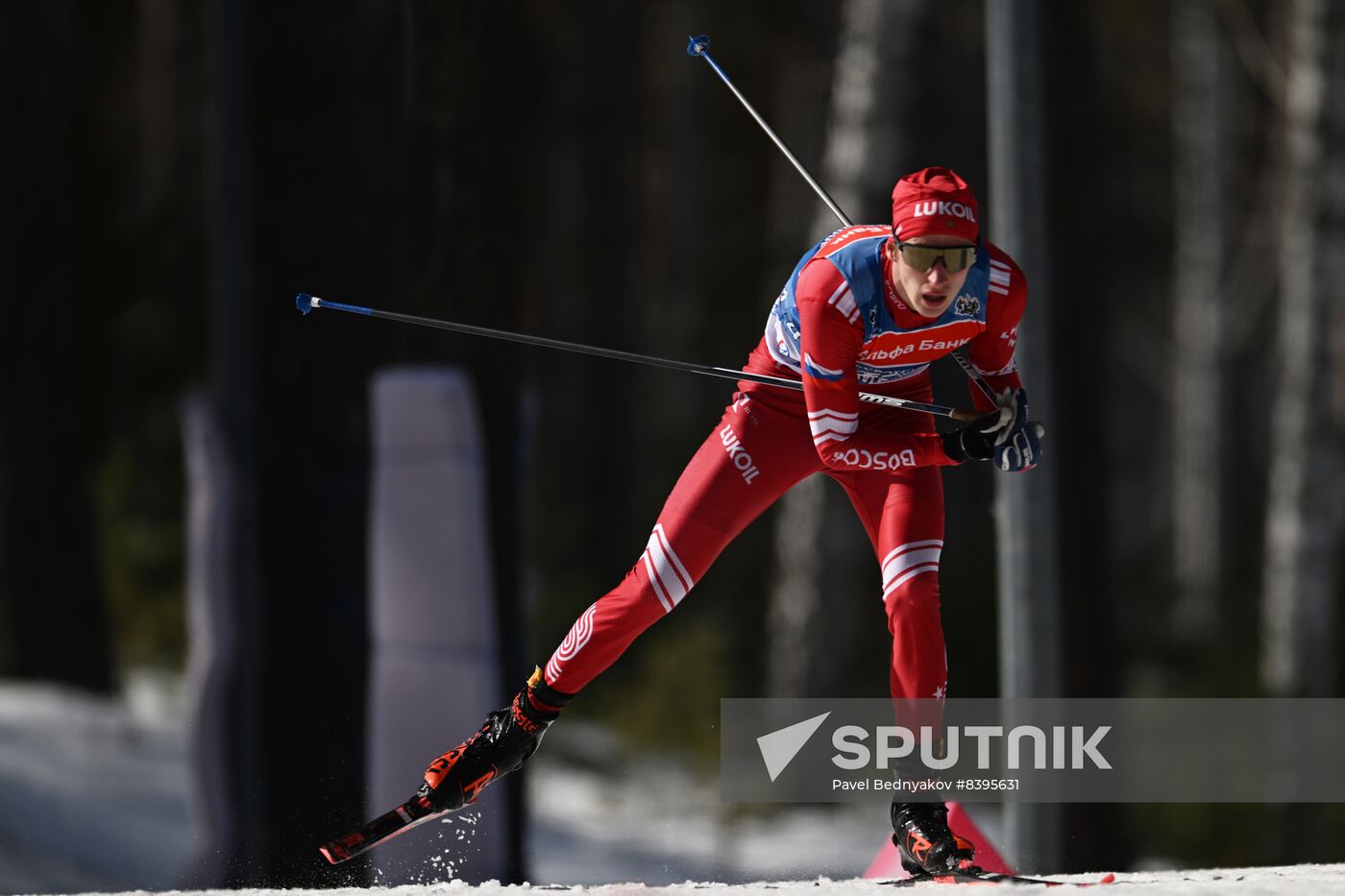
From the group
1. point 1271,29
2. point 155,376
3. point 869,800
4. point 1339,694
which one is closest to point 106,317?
point 155,376

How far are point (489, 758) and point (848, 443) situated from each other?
5.16 ft

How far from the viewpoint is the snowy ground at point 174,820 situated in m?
9.09

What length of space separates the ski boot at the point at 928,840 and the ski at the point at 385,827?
151 cm

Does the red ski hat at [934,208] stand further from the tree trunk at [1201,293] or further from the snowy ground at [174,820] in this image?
the tree trunk at [1201,293]

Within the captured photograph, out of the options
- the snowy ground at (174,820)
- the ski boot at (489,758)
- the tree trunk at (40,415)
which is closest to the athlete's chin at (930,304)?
the ski boot at (489,758)

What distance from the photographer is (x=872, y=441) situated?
529cm

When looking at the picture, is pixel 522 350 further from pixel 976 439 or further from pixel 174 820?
pixel 174 820

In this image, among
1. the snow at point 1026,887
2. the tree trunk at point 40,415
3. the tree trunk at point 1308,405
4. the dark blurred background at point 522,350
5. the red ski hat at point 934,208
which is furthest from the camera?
the tree trunk at point 40,415

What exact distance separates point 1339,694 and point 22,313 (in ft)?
33.9

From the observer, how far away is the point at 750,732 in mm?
12812

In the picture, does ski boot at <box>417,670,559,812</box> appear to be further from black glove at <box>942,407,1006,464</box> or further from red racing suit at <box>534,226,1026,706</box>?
black glove at <box>942,407,1006,464</box>

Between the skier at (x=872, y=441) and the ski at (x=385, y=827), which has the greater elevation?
the skier at (x=872, y=441)

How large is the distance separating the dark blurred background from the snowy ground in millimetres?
719

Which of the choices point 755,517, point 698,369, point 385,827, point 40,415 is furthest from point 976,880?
point 40,415
